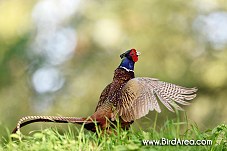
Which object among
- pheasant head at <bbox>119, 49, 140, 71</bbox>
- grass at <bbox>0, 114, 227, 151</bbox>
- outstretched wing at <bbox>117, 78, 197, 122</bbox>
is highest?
pheasant head at <bbox>119, 49, 140, 71</bbox>

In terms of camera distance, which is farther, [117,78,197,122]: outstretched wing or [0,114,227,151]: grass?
[117,78,197,122]: outstretched wing

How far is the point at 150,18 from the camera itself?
22.4 feet

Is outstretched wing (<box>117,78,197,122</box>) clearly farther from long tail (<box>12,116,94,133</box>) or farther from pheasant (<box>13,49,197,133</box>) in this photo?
long tail (<box>12,116,94,133</box>)

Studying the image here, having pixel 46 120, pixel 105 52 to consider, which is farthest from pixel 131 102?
pixel 105 52

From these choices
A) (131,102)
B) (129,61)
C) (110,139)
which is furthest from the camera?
(129,61)

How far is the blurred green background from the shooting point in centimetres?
668

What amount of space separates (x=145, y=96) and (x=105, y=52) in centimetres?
450

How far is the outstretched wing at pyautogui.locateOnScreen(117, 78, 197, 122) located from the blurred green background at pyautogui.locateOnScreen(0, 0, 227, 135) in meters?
4.08

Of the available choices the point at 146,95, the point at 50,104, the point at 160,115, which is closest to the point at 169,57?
the point at 160,115

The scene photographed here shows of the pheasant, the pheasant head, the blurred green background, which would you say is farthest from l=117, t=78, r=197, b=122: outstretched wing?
the blurred green background

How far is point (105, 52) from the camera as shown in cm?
684

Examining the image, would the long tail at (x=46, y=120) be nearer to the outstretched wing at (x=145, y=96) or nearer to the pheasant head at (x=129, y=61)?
the outstretched wing at (x=145, y=96)

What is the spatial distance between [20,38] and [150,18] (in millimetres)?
1568

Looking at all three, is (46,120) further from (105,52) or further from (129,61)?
(105,52)
